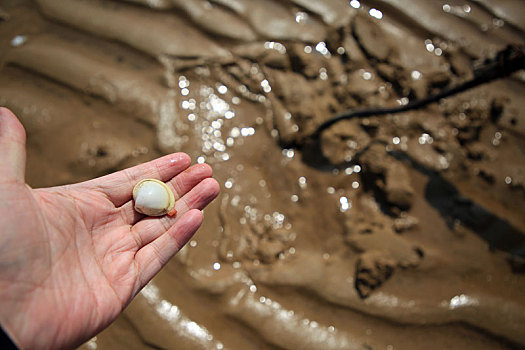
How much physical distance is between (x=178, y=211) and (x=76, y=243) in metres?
0.57

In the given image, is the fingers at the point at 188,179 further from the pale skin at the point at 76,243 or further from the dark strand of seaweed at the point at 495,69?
the dark strand of seaweed at the point at 495,69

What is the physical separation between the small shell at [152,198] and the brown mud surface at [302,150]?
538 millimetres

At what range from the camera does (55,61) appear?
298 cm

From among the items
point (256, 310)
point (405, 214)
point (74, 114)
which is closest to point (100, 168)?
point (74, 114)

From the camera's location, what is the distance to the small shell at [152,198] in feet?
6.51

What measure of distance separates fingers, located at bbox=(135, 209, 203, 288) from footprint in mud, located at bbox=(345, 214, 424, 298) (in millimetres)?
1229

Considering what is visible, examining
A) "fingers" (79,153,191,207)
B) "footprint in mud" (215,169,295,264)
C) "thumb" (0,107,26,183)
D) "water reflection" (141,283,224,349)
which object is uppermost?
"thumb" (0,107,26,183)

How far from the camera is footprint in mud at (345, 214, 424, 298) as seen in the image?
2.45 meters

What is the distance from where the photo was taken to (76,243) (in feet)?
5.91

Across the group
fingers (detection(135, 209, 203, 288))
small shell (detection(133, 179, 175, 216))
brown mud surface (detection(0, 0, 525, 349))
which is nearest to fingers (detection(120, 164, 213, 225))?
small shell (detection(133, 179, 175, 216))

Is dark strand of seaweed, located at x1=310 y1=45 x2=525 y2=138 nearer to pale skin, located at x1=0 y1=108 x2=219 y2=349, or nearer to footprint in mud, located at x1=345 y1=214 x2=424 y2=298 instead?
footprint in mud, located at x1=345 y1=214 x2=424 y2=298

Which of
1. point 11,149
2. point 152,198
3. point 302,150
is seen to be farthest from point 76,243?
point 302,150

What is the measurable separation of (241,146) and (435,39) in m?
2.19

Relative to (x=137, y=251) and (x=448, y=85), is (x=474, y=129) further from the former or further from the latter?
(x=137, y=251)
